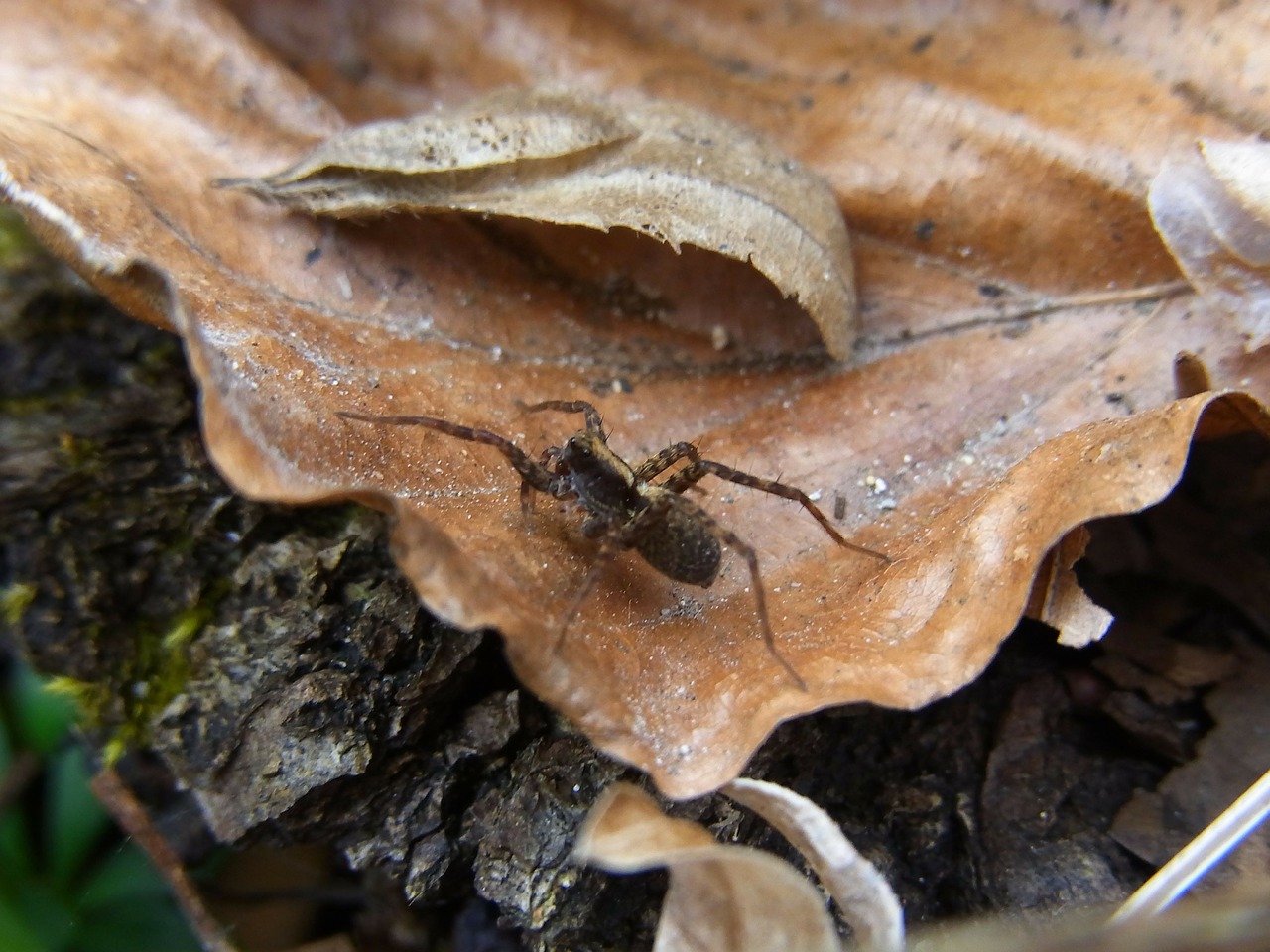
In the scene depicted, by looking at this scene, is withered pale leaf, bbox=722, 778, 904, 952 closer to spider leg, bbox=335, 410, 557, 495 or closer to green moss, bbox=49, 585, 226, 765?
spider leg, bbox=335, 410, 557, 495

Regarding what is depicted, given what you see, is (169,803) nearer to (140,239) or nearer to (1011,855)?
(140,239)

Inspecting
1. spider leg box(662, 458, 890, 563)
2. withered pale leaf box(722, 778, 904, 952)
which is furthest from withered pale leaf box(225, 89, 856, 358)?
withered pale leaf box(722, 778, 904, 952)

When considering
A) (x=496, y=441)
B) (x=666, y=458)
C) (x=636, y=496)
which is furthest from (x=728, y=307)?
(x=496, y=441)

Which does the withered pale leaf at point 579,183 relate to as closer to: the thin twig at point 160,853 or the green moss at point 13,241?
the green moss at point 13,241

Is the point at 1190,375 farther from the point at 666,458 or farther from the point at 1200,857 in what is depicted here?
the point at 666,458

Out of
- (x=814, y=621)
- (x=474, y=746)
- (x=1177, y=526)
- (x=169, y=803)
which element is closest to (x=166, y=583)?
(x=169, y=803)

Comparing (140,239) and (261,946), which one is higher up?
(140,239)
